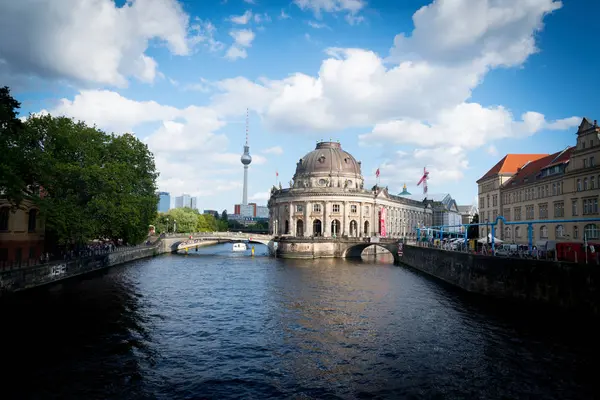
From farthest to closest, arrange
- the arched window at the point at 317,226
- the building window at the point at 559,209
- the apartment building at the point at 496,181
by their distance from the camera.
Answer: the arched window at the point at 317,226 < the apartment building at the point at 496,181 < the building window at the point at 559,209

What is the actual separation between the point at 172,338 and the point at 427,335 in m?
17.1

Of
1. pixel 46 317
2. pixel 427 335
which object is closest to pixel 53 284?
pixel 46 317

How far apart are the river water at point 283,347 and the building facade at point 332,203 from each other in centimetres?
6610

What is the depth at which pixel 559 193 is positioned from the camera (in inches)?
2292

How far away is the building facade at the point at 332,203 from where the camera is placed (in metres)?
111

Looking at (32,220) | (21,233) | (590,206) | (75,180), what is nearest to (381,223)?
(590,206)

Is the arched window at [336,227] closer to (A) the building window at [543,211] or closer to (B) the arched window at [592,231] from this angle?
(A) the building window at [543,211]

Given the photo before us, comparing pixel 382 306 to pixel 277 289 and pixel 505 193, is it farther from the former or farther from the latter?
pixel 505 193

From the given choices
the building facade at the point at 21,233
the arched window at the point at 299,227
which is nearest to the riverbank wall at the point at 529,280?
the building facade at the point at 21,233

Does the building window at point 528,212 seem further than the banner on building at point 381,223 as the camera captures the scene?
No

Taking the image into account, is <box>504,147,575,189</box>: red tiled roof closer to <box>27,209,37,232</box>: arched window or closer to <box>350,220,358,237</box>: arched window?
<box>350,220,358,237</box>: arched window

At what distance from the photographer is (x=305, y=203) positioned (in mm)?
112062

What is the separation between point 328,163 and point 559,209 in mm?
71946

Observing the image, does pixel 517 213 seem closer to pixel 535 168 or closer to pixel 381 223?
pixel 535 168
